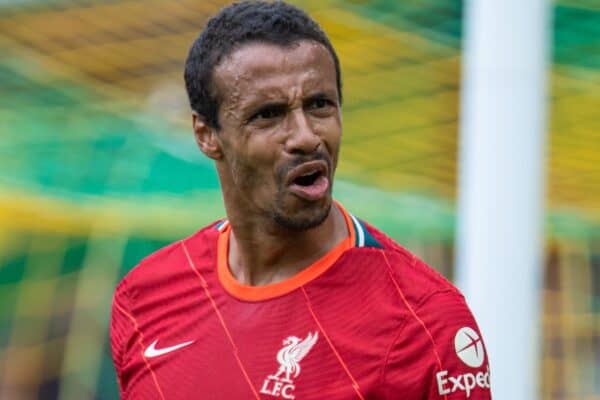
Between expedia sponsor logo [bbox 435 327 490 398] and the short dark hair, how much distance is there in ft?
1.77

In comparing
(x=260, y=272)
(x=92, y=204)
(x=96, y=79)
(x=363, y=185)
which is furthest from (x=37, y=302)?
(x=260, y=272)

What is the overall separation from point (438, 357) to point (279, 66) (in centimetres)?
62

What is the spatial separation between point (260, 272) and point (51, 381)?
3157 mm

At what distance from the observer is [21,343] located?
18.2ft

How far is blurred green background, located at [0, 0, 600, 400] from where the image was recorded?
5.57 meters

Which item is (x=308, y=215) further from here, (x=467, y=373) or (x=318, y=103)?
(x=467, y=373)

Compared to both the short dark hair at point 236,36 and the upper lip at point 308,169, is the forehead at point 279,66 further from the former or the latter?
the upper lip at point 308,169

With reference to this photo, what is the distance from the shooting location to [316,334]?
2375 mm

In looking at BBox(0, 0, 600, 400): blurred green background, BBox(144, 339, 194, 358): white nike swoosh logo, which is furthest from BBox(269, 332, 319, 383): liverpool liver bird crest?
BBox(0, 0, 600, 400): blurred green background

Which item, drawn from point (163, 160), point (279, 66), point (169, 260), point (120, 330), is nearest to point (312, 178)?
point (279, 66)

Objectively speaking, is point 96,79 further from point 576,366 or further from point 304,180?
point 304,180

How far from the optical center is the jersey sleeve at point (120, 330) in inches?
108

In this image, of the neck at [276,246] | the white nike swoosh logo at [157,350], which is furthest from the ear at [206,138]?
the white nike swoosh logo at [157,350]

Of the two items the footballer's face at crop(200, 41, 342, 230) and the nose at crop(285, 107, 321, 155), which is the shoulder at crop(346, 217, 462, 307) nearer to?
the footballer's face at crop(200, 41, 342, 230)
